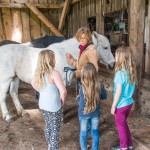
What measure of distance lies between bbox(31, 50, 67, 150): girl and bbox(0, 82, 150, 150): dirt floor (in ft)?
2.51

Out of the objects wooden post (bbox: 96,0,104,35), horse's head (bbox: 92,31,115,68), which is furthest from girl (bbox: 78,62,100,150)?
wooden post (bbox: 96,0,104,35)

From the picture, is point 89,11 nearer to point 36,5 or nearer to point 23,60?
point 36,5

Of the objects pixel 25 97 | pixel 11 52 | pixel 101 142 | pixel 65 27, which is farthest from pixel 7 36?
pixel 101 142

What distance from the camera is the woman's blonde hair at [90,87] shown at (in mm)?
2594

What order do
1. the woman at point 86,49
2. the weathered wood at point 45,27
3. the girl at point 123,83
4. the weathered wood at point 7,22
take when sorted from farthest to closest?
the weathered wood at point 45,27
the weathered wood at point 7,22
the woman at point 86,49
the girl at point 123,83

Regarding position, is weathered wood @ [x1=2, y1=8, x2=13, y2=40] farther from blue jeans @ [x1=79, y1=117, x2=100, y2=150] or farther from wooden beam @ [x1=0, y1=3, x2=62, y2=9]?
blue jeans @ [x1=79, y1=117, x2=100, y2=150]

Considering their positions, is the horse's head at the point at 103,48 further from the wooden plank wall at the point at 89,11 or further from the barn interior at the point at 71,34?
the wooden plank wall at the point at 89,11

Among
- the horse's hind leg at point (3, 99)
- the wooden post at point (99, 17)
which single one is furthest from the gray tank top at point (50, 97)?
the wooden post at point (99, 17)

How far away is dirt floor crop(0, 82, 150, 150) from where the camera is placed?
3.31 metres

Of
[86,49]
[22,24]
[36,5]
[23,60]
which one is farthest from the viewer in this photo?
[22,24]

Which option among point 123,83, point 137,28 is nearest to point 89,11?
point 137,28

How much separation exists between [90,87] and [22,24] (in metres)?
6.67

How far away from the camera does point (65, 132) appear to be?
376 cm

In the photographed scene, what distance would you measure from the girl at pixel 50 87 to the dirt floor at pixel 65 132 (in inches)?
30.1
